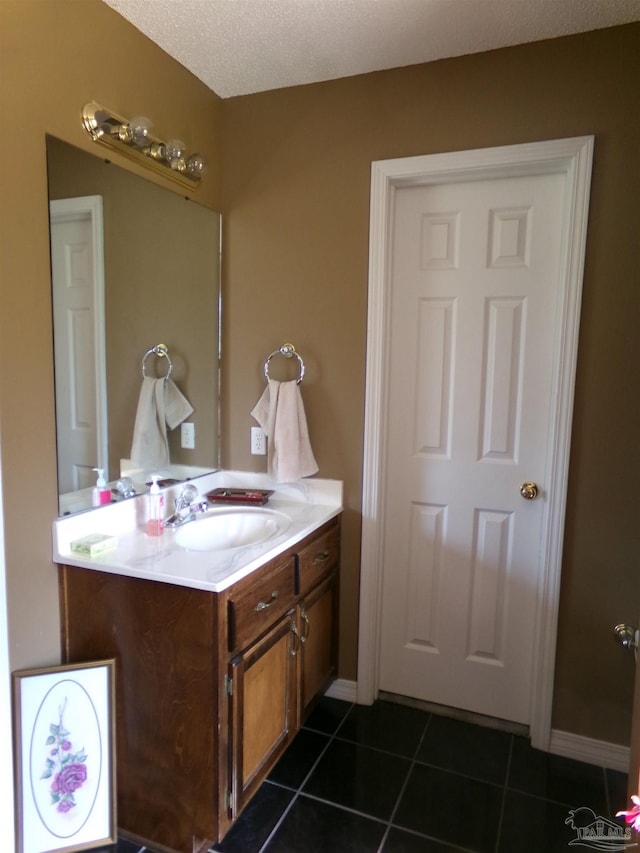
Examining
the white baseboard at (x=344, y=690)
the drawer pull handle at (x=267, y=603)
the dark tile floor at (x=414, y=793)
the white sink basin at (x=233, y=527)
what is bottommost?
the dark tile floor at (x=414, y=793)

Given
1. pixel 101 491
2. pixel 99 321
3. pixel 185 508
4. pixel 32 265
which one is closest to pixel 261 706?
pixel 185 508

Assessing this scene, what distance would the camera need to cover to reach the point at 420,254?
2.11 metres

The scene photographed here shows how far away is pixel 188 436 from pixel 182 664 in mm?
954

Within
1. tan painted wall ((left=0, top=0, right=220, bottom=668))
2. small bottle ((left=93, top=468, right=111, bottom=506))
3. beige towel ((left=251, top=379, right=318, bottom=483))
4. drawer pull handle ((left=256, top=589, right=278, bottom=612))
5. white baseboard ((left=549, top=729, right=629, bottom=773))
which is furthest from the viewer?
beige towel ((left=251, top=379, right=318, bottom=483))

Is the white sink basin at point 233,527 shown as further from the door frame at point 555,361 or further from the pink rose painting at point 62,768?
the pink rose painting at point 62,768

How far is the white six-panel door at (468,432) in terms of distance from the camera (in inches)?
78.0

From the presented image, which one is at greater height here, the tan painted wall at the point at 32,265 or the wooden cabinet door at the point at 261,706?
the tan painted wall at the point at 32,265

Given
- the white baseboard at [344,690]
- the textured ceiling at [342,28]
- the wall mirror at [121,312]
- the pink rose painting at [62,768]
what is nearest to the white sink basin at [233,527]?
the wall mirror at [121,312]

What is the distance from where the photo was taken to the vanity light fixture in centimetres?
161

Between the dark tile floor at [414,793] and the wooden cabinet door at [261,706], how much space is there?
0.56 feet

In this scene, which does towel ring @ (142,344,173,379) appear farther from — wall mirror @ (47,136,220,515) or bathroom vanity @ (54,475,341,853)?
bathroom vanity @ (54,475,341,853)

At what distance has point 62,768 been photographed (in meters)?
1.49

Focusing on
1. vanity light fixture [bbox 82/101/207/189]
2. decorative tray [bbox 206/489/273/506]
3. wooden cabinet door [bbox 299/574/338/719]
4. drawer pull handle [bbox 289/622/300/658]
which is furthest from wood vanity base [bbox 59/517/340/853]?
vanity light fixture [bbox 82/101/207/189]

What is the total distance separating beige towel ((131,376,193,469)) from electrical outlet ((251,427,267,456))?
30 centimetres
